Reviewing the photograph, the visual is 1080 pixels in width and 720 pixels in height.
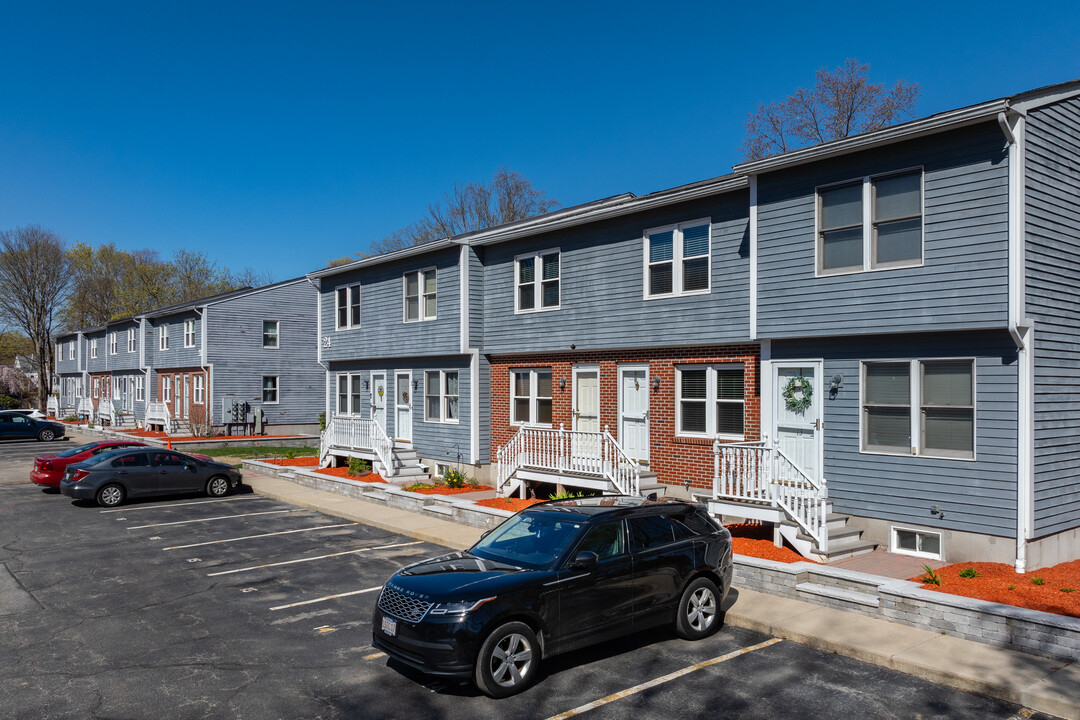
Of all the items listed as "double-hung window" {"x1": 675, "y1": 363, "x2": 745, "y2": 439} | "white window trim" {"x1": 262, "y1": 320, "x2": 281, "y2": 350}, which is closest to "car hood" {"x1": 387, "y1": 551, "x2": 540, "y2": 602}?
"double-hung window" {"x1": 675, "y1": 363, "x2": 745, "y2": 439}

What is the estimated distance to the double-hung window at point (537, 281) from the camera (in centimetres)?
1867

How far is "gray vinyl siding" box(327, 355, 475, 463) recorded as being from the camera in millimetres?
20578

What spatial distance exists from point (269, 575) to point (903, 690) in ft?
30.7

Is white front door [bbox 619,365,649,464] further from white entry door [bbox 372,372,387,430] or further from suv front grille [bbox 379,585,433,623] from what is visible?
white entry door [bbox 372,372,387,430]

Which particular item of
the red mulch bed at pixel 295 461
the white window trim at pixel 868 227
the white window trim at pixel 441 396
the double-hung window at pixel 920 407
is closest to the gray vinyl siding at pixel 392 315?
the white window trim at pixel 441 396

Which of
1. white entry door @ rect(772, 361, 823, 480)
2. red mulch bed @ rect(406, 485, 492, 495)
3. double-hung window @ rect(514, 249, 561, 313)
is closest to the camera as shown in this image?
white entry door @ rect(772, 361, 823, 480)

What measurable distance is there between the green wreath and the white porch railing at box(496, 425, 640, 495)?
3.31 m

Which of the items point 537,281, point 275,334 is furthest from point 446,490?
point 275,334

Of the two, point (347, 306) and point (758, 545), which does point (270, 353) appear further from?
point (758, 545)

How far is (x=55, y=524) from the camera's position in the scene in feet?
55.3

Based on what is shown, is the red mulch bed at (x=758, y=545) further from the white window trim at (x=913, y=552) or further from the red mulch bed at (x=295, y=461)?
the red mulch bed at (x=295, y=461)

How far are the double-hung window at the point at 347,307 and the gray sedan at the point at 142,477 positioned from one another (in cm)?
653

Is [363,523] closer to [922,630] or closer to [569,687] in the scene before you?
[569,687]

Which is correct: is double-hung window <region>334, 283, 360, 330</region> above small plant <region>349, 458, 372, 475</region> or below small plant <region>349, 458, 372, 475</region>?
above
